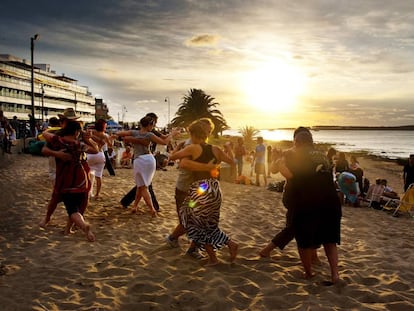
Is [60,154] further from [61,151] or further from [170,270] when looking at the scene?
[170,270]

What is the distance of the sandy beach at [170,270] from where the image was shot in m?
3.78

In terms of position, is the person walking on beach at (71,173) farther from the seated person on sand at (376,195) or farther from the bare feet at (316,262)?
the seated person on sand at (376,195)

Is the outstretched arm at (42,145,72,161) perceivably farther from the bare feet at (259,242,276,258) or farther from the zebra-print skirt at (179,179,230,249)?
the bare feet at (259,242,276,258)

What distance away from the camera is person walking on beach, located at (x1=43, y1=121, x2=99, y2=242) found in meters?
5.37

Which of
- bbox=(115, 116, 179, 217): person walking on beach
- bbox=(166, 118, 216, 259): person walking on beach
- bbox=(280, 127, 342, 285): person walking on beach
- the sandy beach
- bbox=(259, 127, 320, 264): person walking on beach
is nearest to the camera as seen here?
the sandy beach

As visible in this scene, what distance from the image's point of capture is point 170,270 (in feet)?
15.0

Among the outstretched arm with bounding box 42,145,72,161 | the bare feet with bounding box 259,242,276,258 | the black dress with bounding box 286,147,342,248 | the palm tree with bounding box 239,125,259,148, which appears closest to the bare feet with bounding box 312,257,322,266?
the bare feet with bounding box 259,242,276,258

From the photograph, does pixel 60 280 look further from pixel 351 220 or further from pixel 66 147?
pixel 351 220

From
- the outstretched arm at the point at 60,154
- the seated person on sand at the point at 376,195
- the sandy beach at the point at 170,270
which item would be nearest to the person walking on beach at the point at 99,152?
the sandy beach at the point at 170,270

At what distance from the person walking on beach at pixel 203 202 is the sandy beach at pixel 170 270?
0.40 metres

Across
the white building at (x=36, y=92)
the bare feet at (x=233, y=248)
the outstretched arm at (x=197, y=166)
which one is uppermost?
the white building at (x=36, y=92)

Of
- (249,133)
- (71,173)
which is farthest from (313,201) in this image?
(249,133)

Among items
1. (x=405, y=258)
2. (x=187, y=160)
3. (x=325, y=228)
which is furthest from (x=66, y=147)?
(x=405, y=258)

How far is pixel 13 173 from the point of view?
1279cm
